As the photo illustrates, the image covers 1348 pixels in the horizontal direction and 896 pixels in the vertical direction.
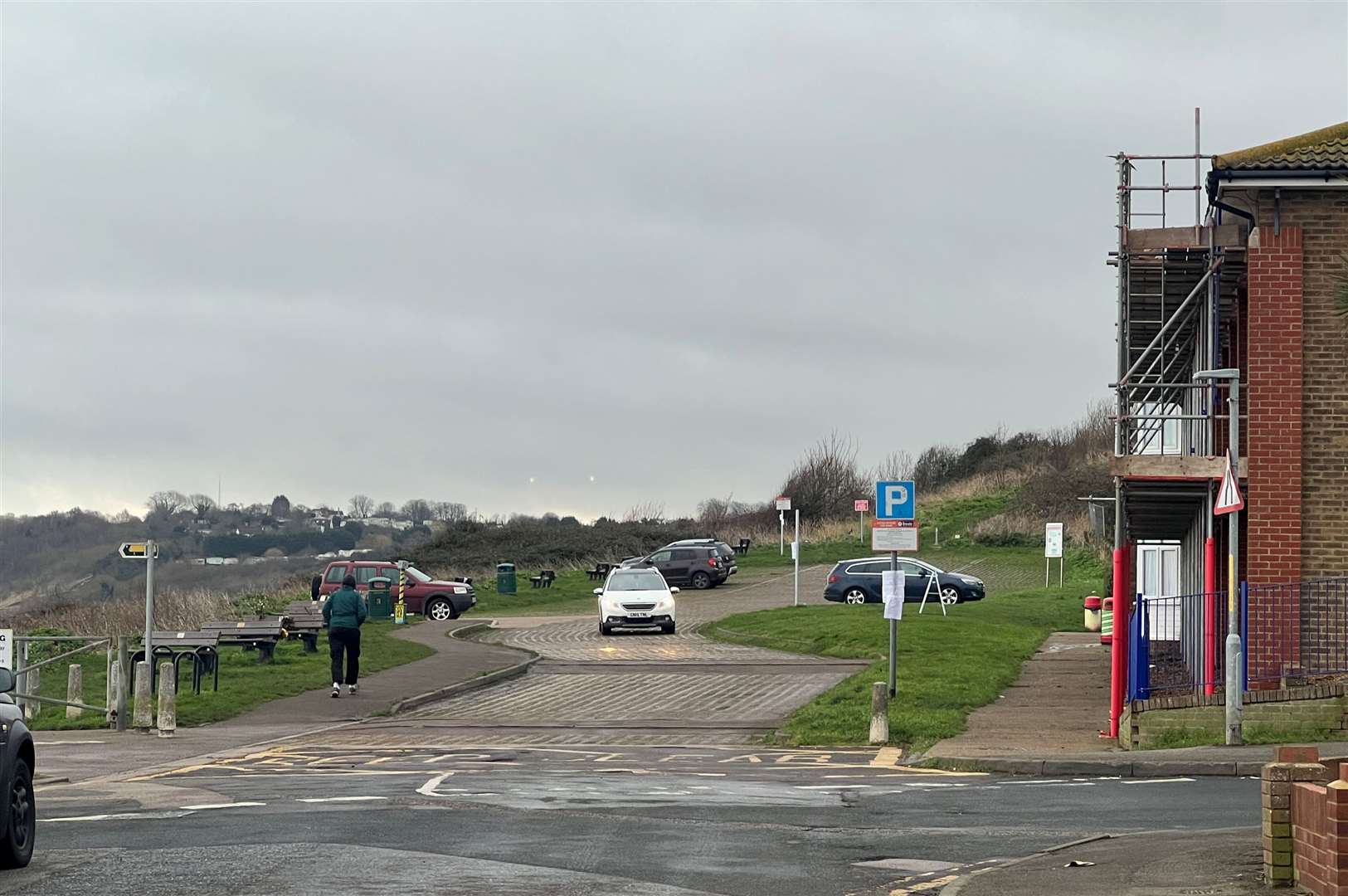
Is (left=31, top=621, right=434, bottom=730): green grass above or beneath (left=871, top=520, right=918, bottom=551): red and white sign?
beneath

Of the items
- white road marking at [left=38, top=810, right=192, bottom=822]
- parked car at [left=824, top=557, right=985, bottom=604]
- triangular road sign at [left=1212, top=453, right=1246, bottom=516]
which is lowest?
white road marking at [left=38, top=810, right=192, bottom=822]

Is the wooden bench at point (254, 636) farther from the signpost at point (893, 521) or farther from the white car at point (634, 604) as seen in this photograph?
the signpost at point (893, 521)

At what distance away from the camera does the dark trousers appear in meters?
27.5

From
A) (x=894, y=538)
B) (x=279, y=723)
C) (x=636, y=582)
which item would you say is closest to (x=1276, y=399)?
(x=894, y=538)

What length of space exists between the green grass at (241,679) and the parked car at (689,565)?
21553 millimetres

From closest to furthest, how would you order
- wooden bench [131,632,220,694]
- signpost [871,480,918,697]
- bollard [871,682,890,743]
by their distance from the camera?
1. bollard [871,682,890,743]
2. signpost [871,480,918,697]
3. wooden bench [131,632,220,694]

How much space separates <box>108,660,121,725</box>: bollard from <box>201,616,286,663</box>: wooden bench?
545cm

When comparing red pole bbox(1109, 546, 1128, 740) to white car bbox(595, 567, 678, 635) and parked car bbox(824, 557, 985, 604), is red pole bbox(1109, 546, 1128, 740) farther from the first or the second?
parked car bbox(824, 557, 985, 604)

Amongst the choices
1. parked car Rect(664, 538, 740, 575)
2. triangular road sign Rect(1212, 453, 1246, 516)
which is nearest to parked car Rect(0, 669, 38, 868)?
triangular road sign Rect(1212, 453, 1246, 516)

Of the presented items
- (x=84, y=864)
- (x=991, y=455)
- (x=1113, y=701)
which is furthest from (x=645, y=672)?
(x=991, y=455)

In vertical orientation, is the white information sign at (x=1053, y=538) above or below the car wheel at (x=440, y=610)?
above

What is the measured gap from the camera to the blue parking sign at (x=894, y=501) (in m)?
25.1

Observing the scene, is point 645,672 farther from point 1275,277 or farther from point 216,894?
point 216,894

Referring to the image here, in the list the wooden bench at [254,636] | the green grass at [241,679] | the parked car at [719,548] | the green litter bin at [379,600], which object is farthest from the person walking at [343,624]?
the parked car at [719,548]
